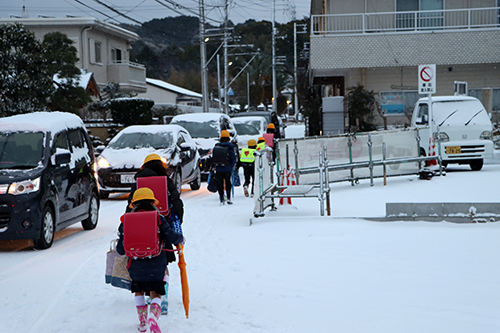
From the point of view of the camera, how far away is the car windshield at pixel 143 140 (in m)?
Result: 15.1

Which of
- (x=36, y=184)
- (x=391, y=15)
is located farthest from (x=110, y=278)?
(x=391, y=15)

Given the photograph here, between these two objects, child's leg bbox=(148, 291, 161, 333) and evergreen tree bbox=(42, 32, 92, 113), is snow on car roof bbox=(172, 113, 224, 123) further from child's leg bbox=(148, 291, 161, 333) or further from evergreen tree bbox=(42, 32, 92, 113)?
child's leg bbox=(148, 291, 161, 333)

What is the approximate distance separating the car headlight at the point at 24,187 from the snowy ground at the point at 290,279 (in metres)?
0.92

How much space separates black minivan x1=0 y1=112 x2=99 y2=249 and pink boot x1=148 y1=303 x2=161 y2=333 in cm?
424

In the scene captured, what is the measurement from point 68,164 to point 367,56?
66.3ft

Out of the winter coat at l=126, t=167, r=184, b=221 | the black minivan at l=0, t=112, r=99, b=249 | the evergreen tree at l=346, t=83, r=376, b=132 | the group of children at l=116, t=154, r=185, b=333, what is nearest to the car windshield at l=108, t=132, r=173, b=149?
the black minivan at l=0, t=112, r=99, b=249

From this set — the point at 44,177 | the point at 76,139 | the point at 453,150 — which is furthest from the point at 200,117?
the point at 44,177

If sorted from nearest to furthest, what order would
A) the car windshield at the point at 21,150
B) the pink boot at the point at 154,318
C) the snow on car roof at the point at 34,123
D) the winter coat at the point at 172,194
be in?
the pink boot at the point at 154,318 → the winter coat at the point at 172,194 → the car windshield at the point at 21,150 → the snow on car roof at the point at 34,123

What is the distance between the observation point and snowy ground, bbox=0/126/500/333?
5457 millimetres

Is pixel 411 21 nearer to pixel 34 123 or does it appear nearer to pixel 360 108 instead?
pixel 360 108

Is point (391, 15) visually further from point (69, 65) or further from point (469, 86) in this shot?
point (69, 65)

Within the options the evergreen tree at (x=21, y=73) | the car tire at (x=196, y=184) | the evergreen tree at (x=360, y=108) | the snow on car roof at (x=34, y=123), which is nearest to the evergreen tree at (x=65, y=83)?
the evergreen tree at (x=21, y=73)

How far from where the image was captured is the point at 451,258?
24.9 feet

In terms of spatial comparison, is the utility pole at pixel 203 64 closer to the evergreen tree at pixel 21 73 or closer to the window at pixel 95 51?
the window at pixel 95 51
